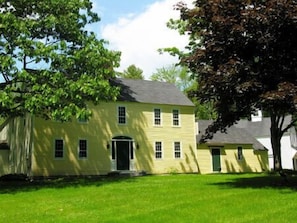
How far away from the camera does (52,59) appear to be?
19766mm

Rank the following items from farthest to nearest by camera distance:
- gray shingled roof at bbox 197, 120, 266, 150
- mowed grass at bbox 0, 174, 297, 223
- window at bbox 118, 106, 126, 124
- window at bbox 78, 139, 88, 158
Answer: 1. gray shingled roof at bbox 197, 120, 266, 150
2. window at bbox 118, 106, 126, 124
3. window at bbox 78, 139, 88, 158
4. mowed grass at bbox 0, 174, 297, 223

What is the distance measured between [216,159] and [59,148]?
13.9m

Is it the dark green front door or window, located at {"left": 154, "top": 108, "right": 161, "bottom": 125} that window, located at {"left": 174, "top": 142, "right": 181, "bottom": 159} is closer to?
window, located at {"left": 154, "top": 108, "right": 161, "bottom": 125}

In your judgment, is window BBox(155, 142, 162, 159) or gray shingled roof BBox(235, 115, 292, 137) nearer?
window BBox(155, 142, 162, 159)

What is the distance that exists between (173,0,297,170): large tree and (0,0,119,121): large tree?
5.78 meters

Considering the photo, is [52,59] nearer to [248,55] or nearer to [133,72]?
[248,55]

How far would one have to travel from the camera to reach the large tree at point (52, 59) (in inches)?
741

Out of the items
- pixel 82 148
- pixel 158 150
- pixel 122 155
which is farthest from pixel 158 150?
pixel 82 148

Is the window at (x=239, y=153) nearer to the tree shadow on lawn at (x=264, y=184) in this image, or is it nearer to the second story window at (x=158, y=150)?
the second story window at (x=158, y=150)

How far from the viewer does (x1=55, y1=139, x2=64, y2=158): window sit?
28666 mm

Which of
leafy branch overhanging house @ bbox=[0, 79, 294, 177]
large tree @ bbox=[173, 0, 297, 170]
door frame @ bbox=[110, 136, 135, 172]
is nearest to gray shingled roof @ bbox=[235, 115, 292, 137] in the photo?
leafy branch overhanging house @ bbox=[0, 79, 294, 177]

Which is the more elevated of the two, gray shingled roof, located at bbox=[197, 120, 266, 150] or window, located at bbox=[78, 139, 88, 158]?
gray shingled roof, located at bbox=[197, 120, 266, 150]

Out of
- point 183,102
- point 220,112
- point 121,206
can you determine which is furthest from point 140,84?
point 121,206

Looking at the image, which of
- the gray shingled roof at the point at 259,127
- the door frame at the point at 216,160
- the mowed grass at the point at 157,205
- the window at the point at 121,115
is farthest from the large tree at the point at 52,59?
the gray shingled roof at the point at 259,127
